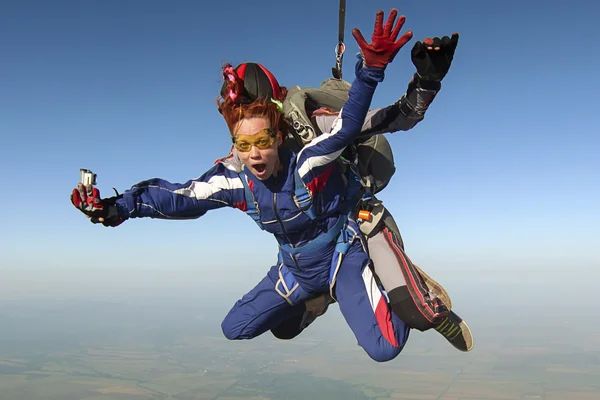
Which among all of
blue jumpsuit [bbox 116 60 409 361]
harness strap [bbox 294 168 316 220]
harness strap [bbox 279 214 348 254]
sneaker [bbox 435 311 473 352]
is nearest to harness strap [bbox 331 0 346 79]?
blue jumpsuit [bbox 116 60 409 361]

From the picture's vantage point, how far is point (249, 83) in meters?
3.53

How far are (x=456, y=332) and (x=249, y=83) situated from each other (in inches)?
86.7

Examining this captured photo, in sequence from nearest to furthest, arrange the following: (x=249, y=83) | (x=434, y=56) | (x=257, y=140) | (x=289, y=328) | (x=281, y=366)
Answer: (x=434, y=56)
(x=257, y=140)
(x=249, y=83)
(x=289, y=328)
(x=281, y=366)

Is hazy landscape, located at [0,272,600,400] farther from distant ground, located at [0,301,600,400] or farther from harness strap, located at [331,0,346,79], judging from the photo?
harness strap, located at [331,0,346,79]

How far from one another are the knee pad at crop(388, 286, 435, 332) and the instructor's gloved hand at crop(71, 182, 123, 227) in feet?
5.93

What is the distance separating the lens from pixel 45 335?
418 ft

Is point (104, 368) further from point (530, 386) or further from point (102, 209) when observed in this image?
point (102, 209)

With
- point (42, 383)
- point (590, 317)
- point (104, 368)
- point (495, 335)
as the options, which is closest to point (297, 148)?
point (42, 383)

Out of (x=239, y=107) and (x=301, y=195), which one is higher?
(x=239, y=107)

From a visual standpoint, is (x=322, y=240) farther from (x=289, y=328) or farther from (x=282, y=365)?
(x=282, y=365)

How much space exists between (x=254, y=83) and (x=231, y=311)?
1.78 meters

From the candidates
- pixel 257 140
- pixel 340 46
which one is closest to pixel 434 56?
pixel 340 46

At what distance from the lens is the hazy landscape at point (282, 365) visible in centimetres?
7162

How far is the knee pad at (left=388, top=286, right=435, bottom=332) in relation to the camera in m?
3.52
